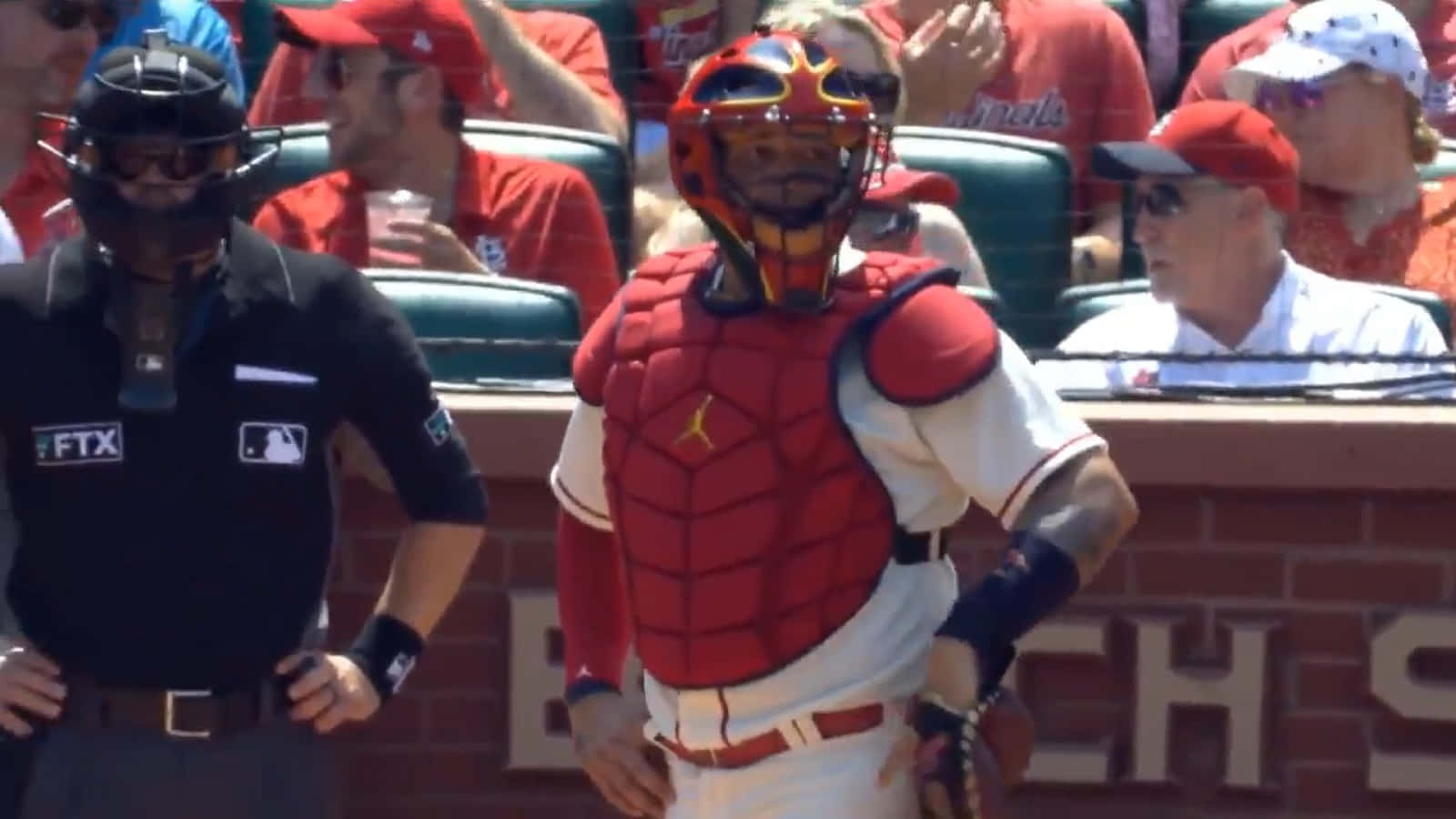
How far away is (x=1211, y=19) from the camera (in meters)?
6.48

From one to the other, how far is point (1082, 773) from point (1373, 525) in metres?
0.60

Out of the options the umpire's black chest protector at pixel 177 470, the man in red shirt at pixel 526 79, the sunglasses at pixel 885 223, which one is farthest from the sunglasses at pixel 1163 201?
the umpire's black chest protector at pixel 177 470

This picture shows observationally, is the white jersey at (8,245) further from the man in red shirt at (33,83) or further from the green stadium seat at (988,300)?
the green stadium seat at (988,300)

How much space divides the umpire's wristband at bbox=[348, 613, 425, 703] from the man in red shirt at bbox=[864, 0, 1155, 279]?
236 centimetres

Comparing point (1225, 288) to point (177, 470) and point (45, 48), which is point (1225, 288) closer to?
point (177, 470)

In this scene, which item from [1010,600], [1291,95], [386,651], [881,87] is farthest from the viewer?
[1291,95]

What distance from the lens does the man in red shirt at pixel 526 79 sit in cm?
573

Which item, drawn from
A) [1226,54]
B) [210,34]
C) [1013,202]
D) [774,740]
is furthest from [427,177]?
[774,740]

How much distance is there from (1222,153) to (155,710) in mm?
2228

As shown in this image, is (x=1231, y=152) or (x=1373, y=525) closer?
(x=1373, y=525)

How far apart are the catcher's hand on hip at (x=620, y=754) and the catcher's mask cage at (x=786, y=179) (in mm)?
584

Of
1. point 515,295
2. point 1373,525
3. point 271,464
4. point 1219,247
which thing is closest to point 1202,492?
point 1373,525

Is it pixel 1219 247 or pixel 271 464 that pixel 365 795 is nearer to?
pixel 271 464

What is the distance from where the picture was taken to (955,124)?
234 inches
